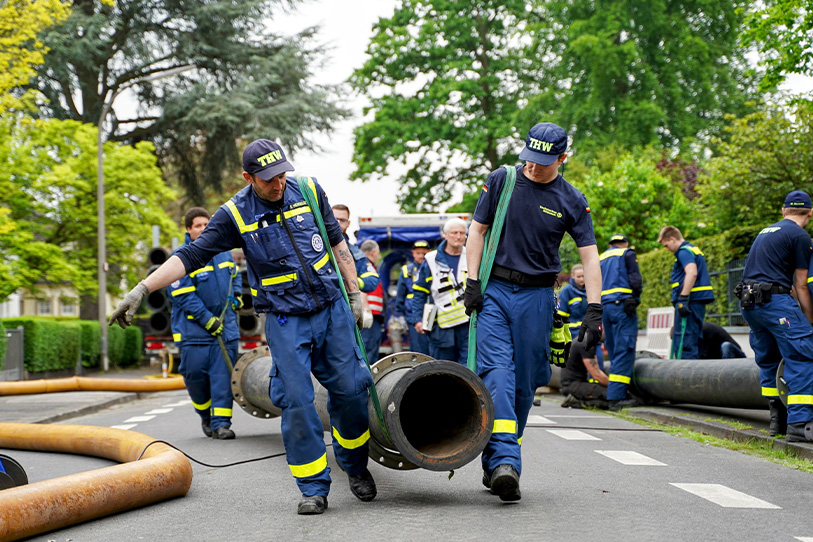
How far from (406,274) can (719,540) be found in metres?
8.59

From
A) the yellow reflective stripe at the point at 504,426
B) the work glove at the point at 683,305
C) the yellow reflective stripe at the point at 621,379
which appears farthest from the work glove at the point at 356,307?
the work glove at the point at 683,305

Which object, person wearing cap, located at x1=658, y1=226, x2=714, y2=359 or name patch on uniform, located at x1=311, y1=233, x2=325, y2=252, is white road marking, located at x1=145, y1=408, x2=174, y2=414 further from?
name patch on uniform, located at x1=311, y1=233, x2=325, y2=252

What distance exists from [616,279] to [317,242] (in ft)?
21.7

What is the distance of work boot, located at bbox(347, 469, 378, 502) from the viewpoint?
5.64 m

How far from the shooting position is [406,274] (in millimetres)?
12930

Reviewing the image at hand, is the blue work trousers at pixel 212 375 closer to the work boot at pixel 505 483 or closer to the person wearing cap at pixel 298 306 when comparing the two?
the person wearing cap at pixel 298 306

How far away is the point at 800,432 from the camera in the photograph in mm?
A: 7902

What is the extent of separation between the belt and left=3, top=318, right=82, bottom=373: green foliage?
1559 centimetres

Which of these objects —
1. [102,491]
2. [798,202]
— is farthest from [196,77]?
[102,491]

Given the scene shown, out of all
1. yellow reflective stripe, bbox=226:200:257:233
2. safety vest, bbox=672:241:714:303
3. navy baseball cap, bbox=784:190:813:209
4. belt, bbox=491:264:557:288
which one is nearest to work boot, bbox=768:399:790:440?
navy baseball cap, bbox=784:190:813:209

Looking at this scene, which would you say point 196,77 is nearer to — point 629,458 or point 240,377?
point 240,377

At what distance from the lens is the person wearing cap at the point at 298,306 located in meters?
5.44

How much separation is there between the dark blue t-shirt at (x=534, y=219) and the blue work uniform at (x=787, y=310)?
283cm

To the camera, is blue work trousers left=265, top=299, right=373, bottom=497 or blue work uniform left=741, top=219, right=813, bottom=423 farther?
blue work uniform left=741, top=219, right=813, bottom=423
